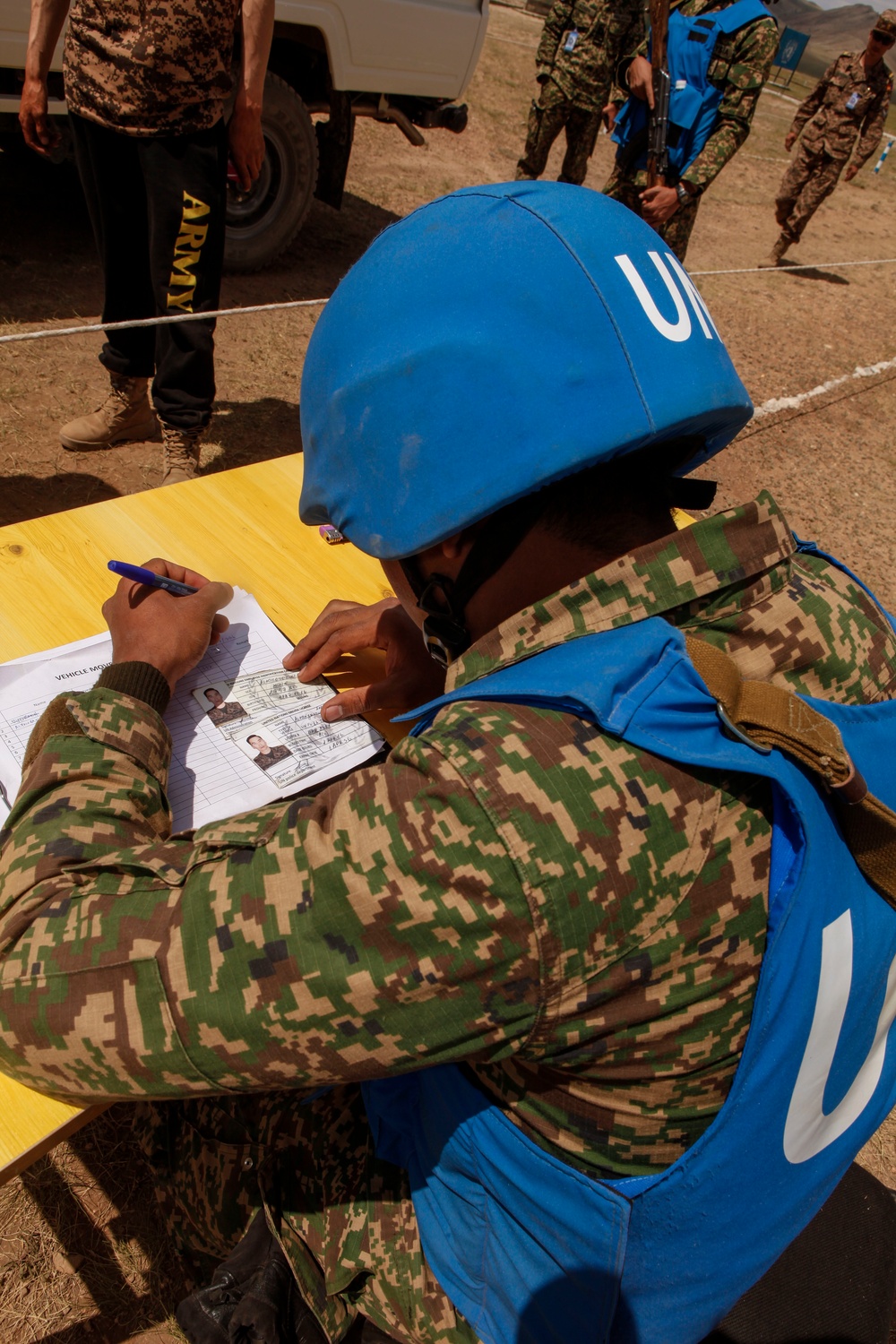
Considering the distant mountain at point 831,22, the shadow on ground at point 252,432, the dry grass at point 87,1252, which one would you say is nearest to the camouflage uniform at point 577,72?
the shadow on ground at point 252,432

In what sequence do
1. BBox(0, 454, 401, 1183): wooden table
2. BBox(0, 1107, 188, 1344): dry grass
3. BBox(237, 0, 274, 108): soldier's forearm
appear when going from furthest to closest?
1. BBox(237, 0, 274, 108): soldier's forearm
2. BBox(0, 1107, 188, 1344): dry grass
3. BBox(0, 454, 401, 1183): wooden table

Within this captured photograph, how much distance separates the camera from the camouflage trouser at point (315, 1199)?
1.10 metres

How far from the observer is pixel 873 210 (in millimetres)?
12195

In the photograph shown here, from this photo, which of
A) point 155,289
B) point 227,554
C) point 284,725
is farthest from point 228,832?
point 155,289

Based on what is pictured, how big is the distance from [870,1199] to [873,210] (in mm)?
14046

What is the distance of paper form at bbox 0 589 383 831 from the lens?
1.22 m

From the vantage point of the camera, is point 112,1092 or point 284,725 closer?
point 112,1092

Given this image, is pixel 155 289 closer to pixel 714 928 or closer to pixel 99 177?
pixel 99 177

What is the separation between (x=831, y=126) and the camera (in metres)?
7.75

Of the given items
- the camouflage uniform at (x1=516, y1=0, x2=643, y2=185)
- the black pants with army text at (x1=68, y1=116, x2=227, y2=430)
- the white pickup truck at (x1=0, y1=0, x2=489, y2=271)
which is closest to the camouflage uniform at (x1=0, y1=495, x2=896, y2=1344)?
the black pants with army text at (x1=68, y1=116, x2=227, y2=430)

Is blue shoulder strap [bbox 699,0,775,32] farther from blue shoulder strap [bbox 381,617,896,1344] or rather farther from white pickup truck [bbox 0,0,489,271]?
blue shoulder strap [bbox 381,617,896,1344]

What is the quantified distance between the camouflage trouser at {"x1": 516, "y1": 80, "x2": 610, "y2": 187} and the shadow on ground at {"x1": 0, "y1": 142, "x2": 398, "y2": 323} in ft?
4.66

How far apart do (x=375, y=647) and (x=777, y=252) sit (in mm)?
8409

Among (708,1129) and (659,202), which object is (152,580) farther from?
(659,202)
